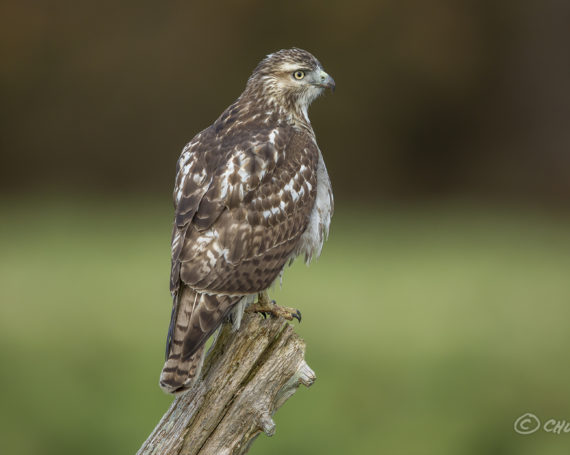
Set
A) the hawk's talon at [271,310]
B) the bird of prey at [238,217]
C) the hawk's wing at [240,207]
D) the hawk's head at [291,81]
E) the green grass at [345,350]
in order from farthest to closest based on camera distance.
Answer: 1. the green grass at [345,350]
2. the hawk's head at [291,81]
3. the hawk's talon at [271,310]
4. the hawk's wing at [240,207]
5. the bird of prey at [238,217]

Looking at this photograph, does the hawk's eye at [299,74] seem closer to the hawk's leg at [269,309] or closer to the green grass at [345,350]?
the hawk's leg at [269,309]

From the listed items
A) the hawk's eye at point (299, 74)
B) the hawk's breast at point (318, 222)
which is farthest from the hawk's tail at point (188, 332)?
→ the hawk's eye at point (299, 74)

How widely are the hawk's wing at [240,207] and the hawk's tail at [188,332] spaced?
0.21 ft

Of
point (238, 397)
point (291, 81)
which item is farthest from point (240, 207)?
point (291, 81)

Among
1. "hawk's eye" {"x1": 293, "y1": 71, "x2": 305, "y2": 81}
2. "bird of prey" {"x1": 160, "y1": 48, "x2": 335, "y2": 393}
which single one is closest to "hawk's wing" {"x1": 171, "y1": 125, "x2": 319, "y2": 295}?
"bird of prey" {"x1": 160, "y1": 48, "x2": 335, "y2": 393}

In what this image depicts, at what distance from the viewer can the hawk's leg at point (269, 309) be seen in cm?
598

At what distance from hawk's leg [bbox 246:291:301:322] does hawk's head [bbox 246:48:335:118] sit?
1.30m

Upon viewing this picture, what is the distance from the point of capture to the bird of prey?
5.23 m

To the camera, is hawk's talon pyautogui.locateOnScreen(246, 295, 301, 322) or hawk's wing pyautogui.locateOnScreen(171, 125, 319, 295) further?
hawk's talon pyautogui.locateOnScreen(246, 295, 301, 322)

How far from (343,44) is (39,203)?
200 inches

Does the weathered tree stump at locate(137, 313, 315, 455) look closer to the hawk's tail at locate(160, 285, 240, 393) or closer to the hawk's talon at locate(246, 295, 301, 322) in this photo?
the hawk's tail at locate(160, 285, 240, 393)

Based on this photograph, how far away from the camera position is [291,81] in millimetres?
6719

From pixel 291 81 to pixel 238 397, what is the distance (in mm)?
2445

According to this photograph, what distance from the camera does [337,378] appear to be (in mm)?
9031
